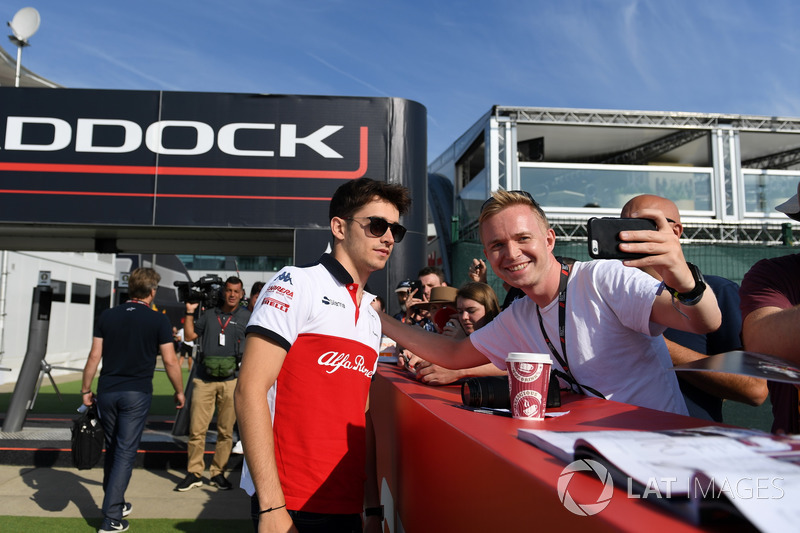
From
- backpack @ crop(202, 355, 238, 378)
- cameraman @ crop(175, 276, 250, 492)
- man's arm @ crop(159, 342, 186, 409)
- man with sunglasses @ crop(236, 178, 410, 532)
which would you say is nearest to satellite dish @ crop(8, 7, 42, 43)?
cameraman @ crop(175, 276, 250, 492)

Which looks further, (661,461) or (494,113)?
(494,113)

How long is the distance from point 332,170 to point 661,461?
605 cm

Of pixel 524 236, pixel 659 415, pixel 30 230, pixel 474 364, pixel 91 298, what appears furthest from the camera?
pixel 91 298

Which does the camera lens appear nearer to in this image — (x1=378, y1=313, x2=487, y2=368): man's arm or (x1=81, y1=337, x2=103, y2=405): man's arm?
→ (x1=378, y1=313, x2=487, y2=368): man's arm

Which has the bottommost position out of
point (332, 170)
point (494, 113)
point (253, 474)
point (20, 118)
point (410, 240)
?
point (253, 474)

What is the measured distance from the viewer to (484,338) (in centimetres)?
219

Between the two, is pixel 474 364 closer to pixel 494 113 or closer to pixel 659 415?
pixel 659 415

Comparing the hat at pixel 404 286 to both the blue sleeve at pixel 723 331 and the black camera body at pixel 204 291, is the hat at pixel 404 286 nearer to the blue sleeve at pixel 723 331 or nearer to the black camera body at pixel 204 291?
the black camera body at pixel 204 291

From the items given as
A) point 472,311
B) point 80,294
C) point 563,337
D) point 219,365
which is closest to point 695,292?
point 563,337

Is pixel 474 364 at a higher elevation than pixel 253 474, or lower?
higher

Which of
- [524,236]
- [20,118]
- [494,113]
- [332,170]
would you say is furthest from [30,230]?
[494,113]

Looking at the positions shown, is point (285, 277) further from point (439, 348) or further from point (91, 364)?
point (91, 364)

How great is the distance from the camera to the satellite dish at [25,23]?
600 inches

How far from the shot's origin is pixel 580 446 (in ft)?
2.63
